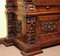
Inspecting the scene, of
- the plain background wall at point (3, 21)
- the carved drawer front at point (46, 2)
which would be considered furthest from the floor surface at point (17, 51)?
the carved drawer front at point (46, 2)

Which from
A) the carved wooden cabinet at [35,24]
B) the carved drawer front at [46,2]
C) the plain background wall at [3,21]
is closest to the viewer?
the carved wooden cabinet at [35,24]

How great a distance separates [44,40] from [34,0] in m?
0.70

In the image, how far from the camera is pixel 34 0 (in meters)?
2.28

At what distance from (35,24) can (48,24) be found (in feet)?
1.10

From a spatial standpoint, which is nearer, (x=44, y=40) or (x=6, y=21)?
(x=44, y=40)

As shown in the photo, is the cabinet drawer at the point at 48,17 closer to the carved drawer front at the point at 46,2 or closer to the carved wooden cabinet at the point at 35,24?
the carved wooden cabinet at the point at 35,24

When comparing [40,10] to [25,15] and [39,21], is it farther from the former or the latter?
[25,15]

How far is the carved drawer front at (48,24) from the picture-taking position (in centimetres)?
240

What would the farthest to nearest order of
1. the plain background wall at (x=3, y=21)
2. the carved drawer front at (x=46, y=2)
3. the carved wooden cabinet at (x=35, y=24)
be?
the plain background wall at (x=3, y=21) < the carved drawer front at (x=46, y=2) < the carved wooden cabinet at (x=35, y=24)

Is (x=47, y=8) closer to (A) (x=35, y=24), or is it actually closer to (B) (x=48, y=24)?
(B) (x=48, y=24)

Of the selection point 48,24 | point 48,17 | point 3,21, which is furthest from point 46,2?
point 3,21

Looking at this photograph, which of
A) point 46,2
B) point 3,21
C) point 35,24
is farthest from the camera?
point 3,21

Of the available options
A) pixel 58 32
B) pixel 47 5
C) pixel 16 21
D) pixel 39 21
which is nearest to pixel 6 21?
pixel 16 21

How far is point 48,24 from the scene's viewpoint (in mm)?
2463
